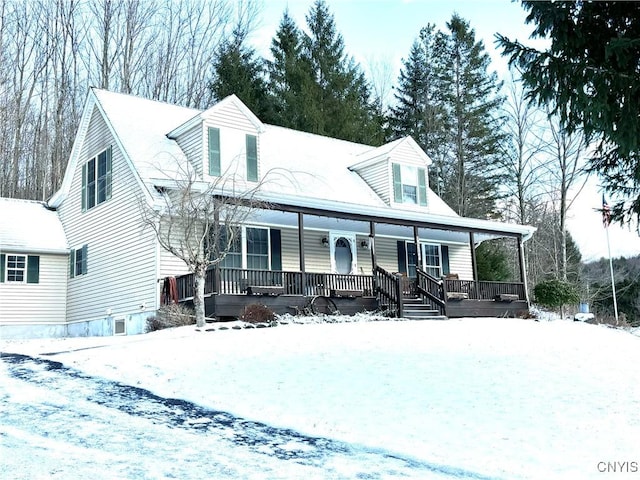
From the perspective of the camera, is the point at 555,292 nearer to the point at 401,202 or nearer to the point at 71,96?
the point at 401,202

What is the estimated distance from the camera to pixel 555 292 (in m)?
22.5

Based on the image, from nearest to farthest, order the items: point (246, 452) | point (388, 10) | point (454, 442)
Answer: point (246, 452) → point (454, 442) → point (388, 10)

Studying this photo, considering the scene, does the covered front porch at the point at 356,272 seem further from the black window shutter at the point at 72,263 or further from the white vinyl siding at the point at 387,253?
the black window shutter at the point at 72,263

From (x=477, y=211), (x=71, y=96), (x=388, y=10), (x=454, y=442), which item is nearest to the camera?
(x=454, y=442)

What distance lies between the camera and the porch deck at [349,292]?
51.5ft

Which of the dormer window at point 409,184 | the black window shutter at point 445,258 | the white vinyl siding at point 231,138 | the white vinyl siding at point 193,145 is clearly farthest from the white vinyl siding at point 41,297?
the black window shutter at point 445,258

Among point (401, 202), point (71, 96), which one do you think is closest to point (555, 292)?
point (401, 202)

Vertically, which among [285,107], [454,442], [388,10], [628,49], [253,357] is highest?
[285,107]

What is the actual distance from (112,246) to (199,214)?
390 cm

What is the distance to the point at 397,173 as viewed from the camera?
23.0 meters

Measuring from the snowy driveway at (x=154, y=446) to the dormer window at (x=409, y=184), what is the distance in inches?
634

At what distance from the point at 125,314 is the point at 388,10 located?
11312 mm

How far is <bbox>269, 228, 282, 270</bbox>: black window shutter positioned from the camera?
63.1ft

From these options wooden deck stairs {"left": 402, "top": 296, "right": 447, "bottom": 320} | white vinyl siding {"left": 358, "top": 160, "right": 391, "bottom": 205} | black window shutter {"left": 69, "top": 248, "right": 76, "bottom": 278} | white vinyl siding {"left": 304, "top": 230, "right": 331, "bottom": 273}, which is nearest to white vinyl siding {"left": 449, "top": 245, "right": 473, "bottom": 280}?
white vinyl siding {"left": 358, "top": 160, "right": 391, "bottom": 205}
